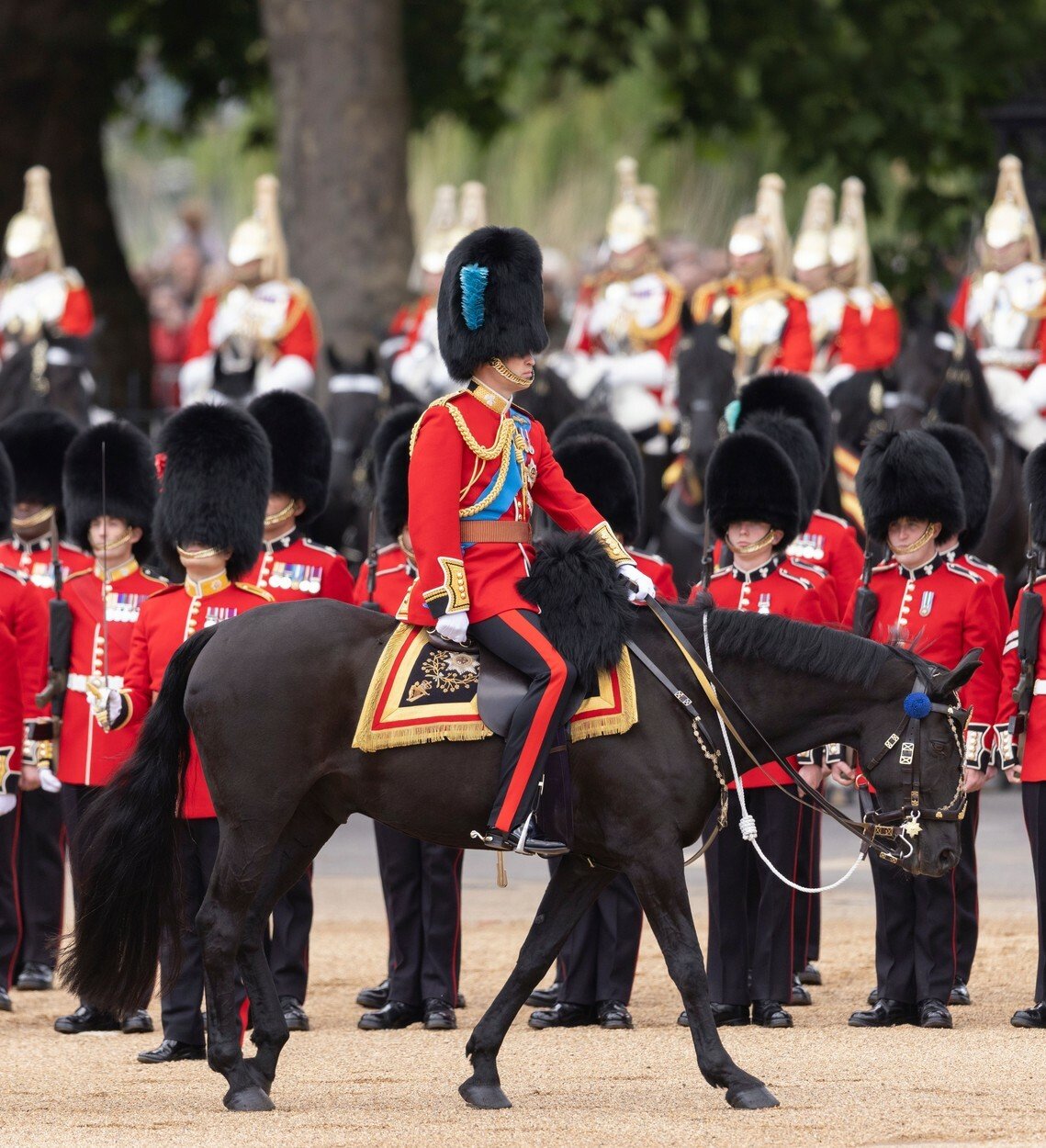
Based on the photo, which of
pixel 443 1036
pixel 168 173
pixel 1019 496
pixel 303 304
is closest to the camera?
pixel 443 1036

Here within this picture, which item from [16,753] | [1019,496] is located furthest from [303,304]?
[16,753]

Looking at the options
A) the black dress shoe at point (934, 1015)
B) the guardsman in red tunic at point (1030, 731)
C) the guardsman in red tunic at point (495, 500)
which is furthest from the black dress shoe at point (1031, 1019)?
the guardsman in red tunic at point (495, 500)

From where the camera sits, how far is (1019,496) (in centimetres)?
1119

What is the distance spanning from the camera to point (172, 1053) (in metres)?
6.82

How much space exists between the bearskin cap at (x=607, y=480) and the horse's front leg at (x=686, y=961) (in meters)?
2.02

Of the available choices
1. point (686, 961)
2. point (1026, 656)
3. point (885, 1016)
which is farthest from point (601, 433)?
point (686, 961)

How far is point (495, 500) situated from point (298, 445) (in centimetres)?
233

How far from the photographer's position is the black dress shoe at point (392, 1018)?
7391mm

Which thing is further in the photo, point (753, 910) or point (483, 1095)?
point (753, 910)

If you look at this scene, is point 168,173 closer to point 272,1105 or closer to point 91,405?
point 91,405

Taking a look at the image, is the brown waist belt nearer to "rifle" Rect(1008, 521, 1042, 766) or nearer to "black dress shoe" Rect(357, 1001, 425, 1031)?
"rifle" Rect(1008, 521, 1042, 766)

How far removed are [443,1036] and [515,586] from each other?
5.20 ft

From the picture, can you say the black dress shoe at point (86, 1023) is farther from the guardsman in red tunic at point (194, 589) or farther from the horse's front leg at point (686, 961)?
the horse's front leg at point (686, 961)

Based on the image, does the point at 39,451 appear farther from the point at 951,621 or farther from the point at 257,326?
the point at 257,326
